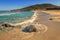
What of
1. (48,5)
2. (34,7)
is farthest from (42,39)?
(34,7)

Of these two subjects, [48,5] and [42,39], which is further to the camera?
[48,5]

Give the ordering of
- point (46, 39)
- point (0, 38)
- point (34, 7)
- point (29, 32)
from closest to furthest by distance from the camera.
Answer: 1. point (46, 39)
2. point (0, 38)
3. point (29, 32)
4. point (34, 7)

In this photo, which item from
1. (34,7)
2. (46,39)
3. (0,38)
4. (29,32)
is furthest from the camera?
(34,7)

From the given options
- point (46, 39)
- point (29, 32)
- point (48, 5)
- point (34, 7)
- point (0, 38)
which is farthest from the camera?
point (34, 7)

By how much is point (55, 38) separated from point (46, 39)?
0.42 m

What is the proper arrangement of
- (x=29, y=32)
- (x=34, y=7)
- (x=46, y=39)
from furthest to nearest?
(x=34, y=7) → (x=29, y=32) → (x=46, y=39)

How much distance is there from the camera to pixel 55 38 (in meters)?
6.65

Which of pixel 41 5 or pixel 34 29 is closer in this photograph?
pixel 34 29

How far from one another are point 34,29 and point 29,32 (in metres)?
0.39

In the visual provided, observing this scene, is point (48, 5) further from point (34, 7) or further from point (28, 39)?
point (28, 39)

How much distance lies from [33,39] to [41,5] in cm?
10210

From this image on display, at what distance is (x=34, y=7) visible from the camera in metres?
112

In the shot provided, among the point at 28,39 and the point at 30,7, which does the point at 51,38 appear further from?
the point at 30,7

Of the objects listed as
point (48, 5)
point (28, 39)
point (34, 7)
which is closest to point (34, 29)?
point (28, 39)
